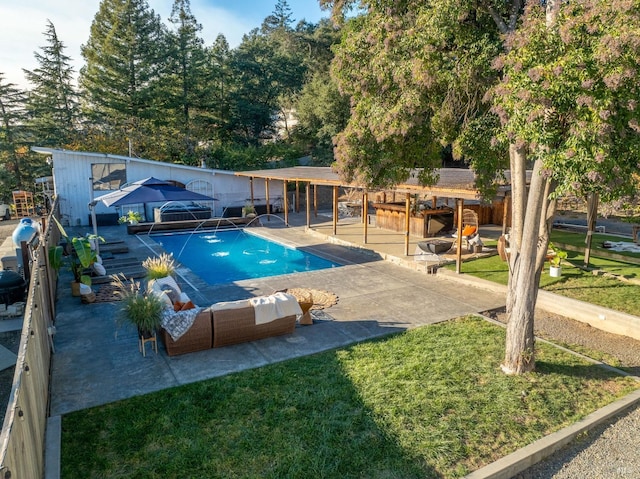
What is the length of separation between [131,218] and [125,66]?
1821 cm

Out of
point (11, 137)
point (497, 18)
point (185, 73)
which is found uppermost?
point (185, 73)

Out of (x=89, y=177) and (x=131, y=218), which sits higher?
(x=89, y=177)

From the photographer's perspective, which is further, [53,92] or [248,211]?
[53,92]

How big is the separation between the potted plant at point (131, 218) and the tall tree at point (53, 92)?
55.2ft

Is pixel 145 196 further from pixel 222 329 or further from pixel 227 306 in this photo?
pixel 222 329

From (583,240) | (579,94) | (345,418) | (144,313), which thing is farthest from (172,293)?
(583,240)

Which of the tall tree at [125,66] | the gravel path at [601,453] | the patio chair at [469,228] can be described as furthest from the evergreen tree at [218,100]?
the gravel path at [601,453]

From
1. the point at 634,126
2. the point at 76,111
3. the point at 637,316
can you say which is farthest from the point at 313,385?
the point at 76,111

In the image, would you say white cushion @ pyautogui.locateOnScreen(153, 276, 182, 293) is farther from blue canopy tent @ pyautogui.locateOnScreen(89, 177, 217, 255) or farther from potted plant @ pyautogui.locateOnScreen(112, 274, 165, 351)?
blue canopy tent @ pyautogui.locateOnScreen(89, 177, 217, 255)

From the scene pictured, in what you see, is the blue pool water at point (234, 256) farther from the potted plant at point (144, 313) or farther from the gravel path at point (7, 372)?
the potted plant at point (144, 313)

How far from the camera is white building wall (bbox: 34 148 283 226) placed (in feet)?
71.7

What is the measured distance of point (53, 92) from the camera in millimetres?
36000

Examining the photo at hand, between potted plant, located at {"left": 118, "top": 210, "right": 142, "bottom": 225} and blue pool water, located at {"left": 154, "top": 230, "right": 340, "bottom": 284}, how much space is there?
8.20 feet

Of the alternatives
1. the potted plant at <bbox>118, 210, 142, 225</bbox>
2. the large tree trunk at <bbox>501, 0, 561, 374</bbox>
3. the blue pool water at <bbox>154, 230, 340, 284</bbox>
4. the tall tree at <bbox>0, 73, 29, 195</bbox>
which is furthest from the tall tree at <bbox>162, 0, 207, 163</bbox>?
the large tree trunk at <bbox>501, 0, 561, 374</bbox>
